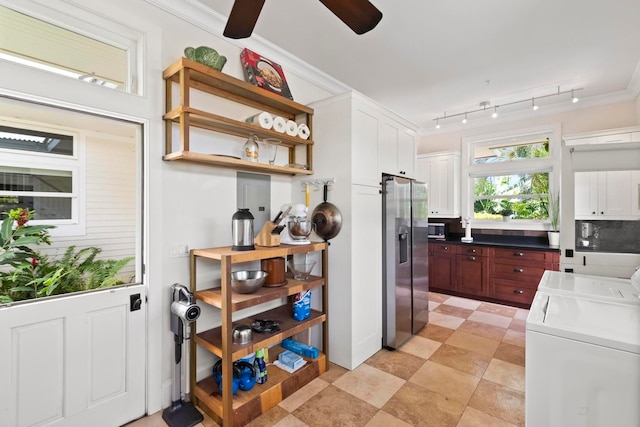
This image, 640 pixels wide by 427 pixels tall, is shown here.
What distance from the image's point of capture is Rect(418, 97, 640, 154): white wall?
3.96 metres

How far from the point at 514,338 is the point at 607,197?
65.3 inches

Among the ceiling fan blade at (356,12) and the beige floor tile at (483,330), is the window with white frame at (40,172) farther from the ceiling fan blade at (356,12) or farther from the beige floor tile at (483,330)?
the beige floor tile at (483,330)

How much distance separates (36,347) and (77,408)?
0.46m

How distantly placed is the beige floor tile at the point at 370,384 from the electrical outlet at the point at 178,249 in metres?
1.56

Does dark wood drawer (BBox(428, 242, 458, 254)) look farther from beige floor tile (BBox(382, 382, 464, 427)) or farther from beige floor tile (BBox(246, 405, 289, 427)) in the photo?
beige floor tile (BBox(246, 405, 289, 427))

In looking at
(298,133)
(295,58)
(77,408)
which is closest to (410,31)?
(295,58)

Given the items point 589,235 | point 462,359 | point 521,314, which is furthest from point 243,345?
point 521,314

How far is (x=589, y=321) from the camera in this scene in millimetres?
1360

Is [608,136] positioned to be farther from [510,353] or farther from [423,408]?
[423,408]

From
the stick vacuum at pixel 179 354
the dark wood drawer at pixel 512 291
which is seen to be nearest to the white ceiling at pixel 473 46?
the stick vacuum at pixel 179 354

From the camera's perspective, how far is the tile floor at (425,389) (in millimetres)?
1998

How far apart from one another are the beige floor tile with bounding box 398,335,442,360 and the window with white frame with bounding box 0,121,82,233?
2969 millimetres

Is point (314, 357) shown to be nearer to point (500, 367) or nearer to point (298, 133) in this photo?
point (500, 367)

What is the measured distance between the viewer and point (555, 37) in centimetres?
268
